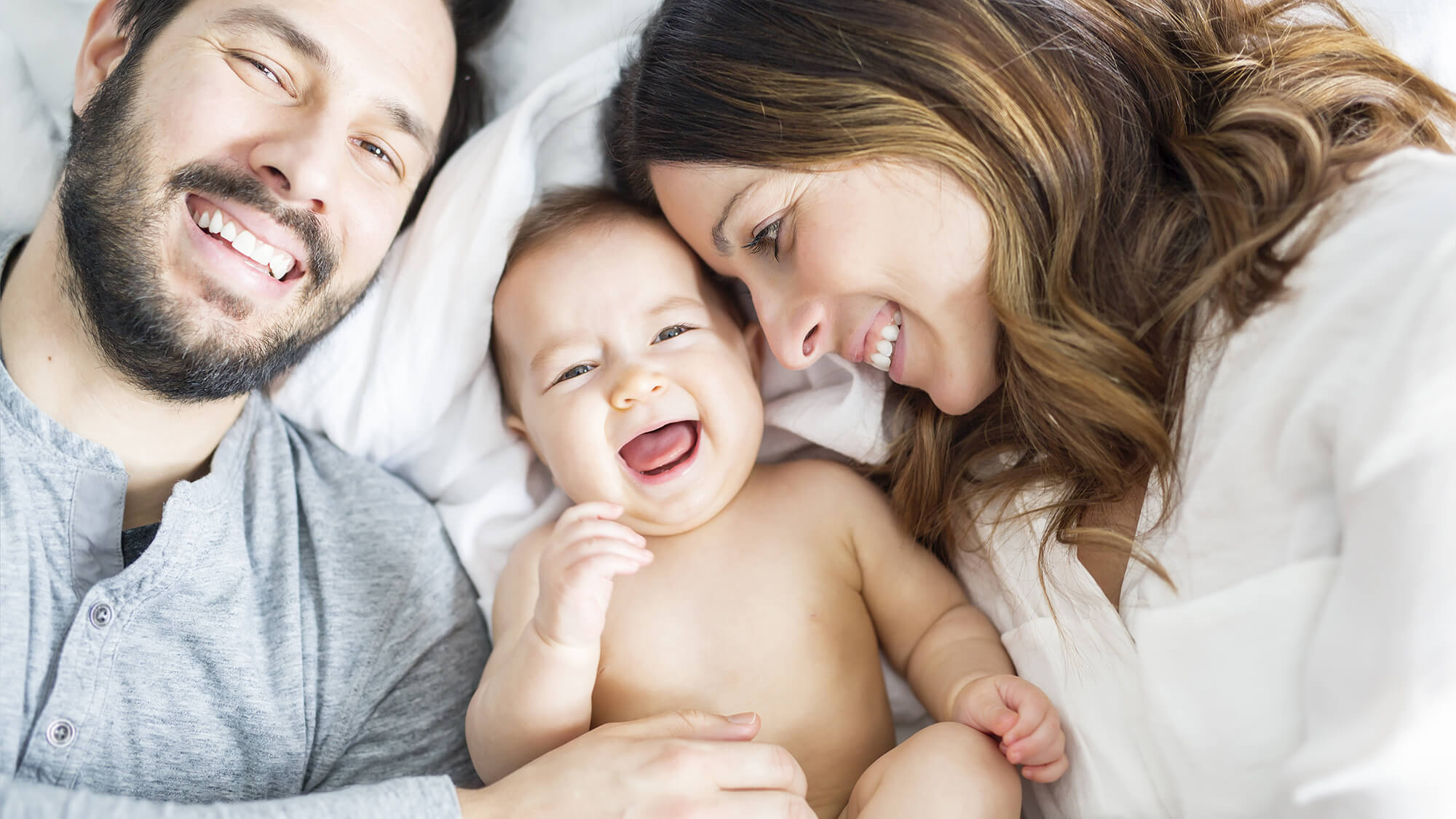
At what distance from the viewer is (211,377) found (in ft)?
5.54

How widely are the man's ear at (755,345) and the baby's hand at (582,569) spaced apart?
60 centimetres

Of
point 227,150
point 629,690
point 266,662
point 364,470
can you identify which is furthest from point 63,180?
point 629,690

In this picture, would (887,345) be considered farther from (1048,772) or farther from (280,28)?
(280,28)

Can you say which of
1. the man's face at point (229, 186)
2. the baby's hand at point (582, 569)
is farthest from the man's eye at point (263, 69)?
the baby's hand at point (582, 569)

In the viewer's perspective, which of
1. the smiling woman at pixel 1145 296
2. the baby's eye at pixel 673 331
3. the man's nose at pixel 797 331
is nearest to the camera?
the smiling woman at pixel 1145 296

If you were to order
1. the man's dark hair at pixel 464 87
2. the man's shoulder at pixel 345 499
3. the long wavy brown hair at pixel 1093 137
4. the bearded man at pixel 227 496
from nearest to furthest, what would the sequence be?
the long wavy brown hair at pixel 1093 137 → the bearded man at pixel 227 496 → the man's shoulder at pixel 345 499 → the man's dark hair at pixel 464 87

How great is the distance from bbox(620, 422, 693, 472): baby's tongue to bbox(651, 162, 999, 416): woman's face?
265 mm

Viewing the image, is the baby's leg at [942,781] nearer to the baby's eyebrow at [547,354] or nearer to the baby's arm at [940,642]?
the baby's arm at [940,642]

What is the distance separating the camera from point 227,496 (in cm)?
178

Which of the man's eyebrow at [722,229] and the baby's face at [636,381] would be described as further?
the baby's face at [636,381]

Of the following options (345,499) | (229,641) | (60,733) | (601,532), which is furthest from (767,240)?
(60,733)

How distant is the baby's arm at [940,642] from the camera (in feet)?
4.94

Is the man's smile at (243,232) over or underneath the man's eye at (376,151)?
underneath

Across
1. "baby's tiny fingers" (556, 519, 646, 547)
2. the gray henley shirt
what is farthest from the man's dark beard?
"baby's tiny fingers" (556, 519, 646, 547)
